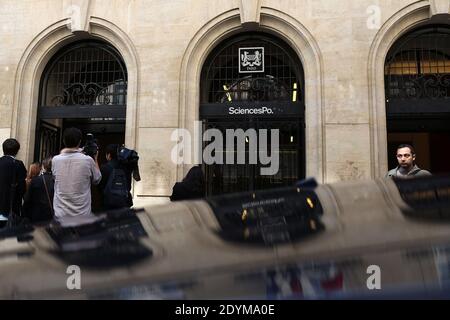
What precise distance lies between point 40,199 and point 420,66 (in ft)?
28.8

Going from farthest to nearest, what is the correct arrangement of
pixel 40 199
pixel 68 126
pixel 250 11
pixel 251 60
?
1. pixel 68 126
2. pixel 251 60
3. pixel 250 11
4. pixel 40 199

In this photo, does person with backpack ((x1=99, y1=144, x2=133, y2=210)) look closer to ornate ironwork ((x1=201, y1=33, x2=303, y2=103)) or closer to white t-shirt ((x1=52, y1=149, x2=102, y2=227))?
white t-shirt ((x1=52, y1=149, x2=102, y2=227))

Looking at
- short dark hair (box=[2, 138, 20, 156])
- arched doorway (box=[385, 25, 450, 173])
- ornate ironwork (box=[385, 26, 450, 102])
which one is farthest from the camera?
ornate ironwork (box=[385, 26, 450, 102])

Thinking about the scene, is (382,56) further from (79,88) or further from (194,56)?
(79,88)

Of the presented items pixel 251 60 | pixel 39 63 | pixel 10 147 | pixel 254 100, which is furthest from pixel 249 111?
pixel 10 147

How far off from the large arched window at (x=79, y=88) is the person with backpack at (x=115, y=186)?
187 inches

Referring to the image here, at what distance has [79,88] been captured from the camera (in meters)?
10.3

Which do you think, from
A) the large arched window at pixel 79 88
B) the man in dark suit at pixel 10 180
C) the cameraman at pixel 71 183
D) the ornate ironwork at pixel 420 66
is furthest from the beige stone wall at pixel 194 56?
the cameraman at pixel 71 183

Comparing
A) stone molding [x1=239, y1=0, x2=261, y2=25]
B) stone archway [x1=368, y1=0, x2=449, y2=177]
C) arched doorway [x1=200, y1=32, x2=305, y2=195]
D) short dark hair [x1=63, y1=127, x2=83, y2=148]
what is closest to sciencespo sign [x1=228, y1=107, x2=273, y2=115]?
arched doorway [x1=200, y1=32, x2=305, y2=195]

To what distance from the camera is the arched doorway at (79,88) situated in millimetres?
10062

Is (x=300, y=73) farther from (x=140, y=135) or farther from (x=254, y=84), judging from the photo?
(x=140, y=135)

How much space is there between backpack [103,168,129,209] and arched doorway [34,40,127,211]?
16.5 feet

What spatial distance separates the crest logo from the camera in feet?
31.9
